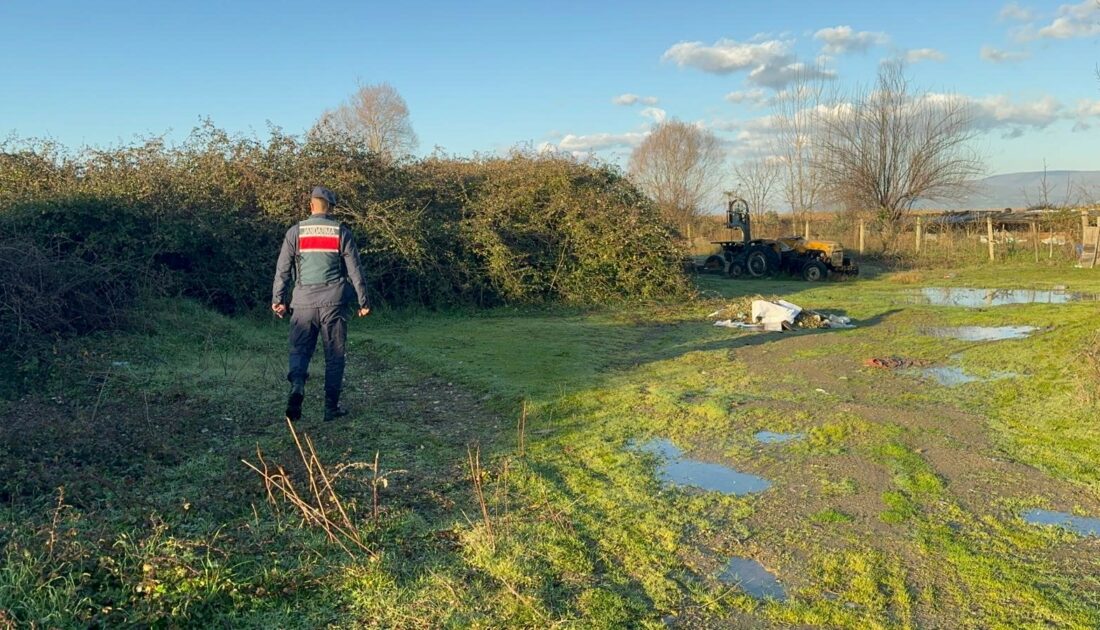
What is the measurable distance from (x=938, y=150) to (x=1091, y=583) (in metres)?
35.5

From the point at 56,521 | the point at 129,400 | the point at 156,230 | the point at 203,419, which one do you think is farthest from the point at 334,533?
the point at 156,230

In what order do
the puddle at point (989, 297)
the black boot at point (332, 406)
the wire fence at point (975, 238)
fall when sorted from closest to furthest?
the black boot at point (332, 406) → the puddle at point (989, 297) → the wire fence at point (975, 238)

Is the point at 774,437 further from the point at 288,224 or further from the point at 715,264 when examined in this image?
the point at 715,264

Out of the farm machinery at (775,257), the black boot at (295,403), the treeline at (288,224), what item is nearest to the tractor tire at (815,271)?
the farm machinery at (775,257)

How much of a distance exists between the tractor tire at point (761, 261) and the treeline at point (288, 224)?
23.7 feet

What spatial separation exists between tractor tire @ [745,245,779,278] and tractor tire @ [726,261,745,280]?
0.71 ft

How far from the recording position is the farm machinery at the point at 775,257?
21.5 m

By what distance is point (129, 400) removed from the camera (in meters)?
6.30

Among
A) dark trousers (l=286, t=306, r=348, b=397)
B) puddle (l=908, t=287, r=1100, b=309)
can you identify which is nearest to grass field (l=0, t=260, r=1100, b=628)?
dark trousers (l=286, t=306, r=348, b=397)

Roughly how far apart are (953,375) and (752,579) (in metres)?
5.58

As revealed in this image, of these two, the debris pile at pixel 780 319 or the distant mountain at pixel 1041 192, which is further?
the distant mountain at pixel 1041 192

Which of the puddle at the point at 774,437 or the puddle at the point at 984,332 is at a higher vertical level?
the puddle at the point at 774,437

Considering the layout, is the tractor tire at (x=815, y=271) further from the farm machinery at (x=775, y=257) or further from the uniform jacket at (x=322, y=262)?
the uniform jacket at (x=322, y=262)

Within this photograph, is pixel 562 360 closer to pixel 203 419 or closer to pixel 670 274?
pixel 203 419
